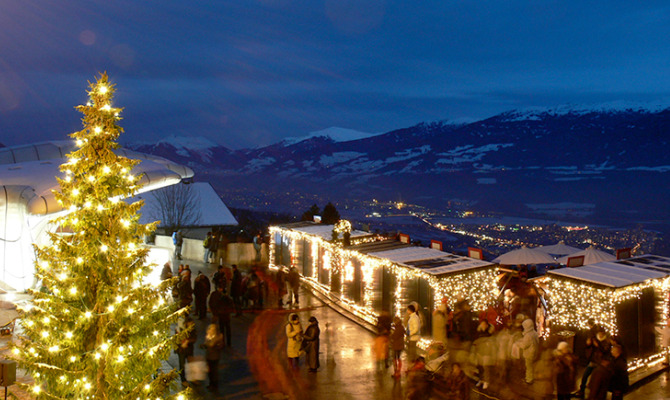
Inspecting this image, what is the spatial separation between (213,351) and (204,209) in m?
29.2

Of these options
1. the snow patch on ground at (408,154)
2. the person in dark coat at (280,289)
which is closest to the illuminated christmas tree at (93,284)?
the person in dark coat at (280,289)

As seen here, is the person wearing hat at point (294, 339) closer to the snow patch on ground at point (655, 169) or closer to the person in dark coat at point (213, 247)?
the person in dark coat at point (213, 247)

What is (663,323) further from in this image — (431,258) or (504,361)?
(431,258)

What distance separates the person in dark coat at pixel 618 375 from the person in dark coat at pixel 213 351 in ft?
21.3

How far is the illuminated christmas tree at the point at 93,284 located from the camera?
626cm

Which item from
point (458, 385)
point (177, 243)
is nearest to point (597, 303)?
point (458, 385)

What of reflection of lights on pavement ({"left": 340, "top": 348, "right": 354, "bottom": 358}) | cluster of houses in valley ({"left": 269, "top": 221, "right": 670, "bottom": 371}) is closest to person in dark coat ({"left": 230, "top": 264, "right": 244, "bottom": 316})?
cluster of houses in valley ({"left": 269, "top": 221, "right": 670, "bottom": 371})

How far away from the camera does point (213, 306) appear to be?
12375mm

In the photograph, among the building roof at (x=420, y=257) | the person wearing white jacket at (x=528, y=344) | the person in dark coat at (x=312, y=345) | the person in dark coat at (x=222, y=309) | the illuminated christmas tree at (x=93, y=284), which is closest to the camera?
the illuminated christmas tree at (x=93, y=284)

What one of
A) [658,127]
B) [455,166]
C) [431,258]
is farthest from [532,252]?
[658,127]

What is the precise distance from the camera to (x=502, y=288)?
14891 millimetres

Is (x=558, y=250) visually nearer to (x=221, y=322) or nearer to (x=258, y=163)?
(x=221, y=322)

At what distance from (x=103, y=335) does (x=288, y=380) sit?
4.75 meters

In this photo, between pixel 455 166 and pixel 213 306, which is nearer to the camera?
pixel 213 306
